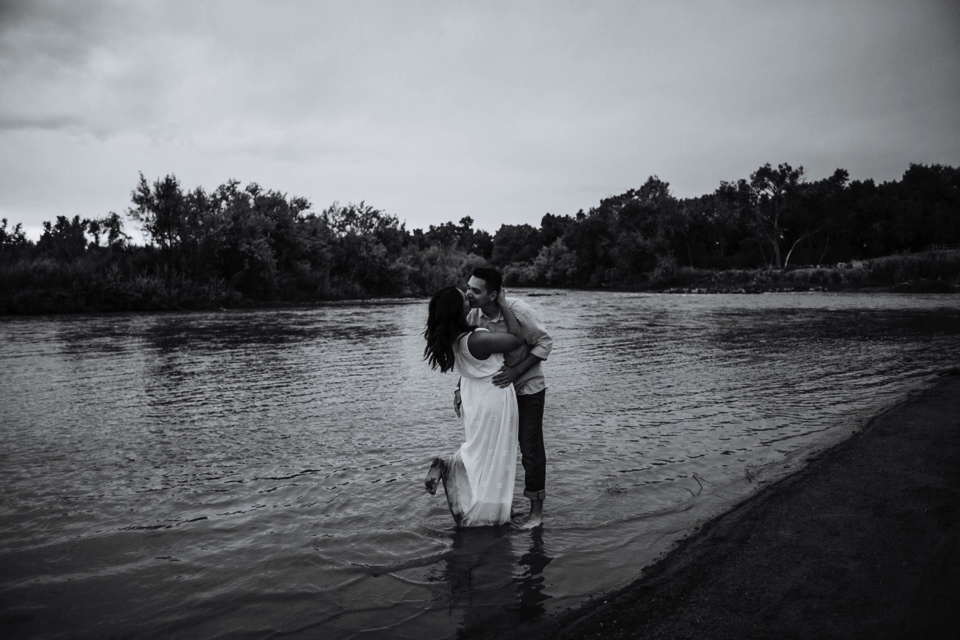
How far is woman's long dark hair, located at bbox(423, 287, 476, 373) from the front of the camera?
4953 millimetres

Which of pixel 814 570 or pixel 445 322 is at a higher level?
pixel 445 322

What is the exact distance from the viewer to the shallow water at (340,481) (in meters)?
4.07

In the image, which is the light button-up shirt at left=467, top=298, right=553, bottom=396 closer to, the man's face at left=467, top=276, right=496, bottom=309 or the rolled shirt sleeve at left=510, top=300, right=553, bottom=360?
the rolled shirt sleeve at left=510, top=300, right=553, bottom=360

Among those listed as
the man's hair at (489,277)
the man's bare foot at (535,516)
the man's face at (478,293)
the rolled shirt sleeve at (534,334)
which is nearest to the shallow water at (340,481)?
the man's bare foot at (535,516)

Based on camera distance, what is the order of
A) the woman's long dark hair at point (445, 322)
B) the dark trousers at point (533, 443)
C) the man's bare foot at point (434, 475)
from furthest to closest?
the dark trousers at point (533, 443) < the man's bare foot at point (434, 475) < the woman's long dark hair at point (445, 322)

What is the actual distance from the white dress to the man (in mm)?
143

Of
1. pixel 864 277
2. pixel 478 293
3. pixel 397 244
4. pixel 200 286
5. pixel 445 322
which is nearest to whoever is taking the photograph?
pixel 445 322

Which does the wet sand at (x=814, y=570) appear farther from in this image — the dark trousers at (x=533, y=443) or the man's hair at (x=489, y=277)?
the man's hair at (x=489, y=277)

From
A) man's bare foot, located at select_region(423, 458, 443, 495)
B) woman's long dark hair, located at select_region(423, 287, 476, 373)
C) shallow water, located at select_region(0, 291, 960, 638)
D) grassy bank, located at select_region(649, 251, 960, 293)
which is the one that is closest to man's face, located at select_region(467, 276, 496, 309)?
woman's long dark hair, located at select_region(423, 287, 476, 373)

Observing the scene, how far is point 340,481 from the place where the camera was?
646 cm

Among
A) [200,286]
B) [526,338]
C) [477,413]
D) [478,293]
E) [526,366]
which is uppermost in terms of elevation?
[200,286]

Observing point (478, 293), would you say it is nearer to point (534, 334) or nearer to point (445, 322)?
point (445, 322)

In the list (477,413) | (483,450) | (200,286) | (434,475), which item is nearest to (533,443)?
(483,450)

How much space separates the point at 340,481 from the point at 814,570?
4563 millimetres
